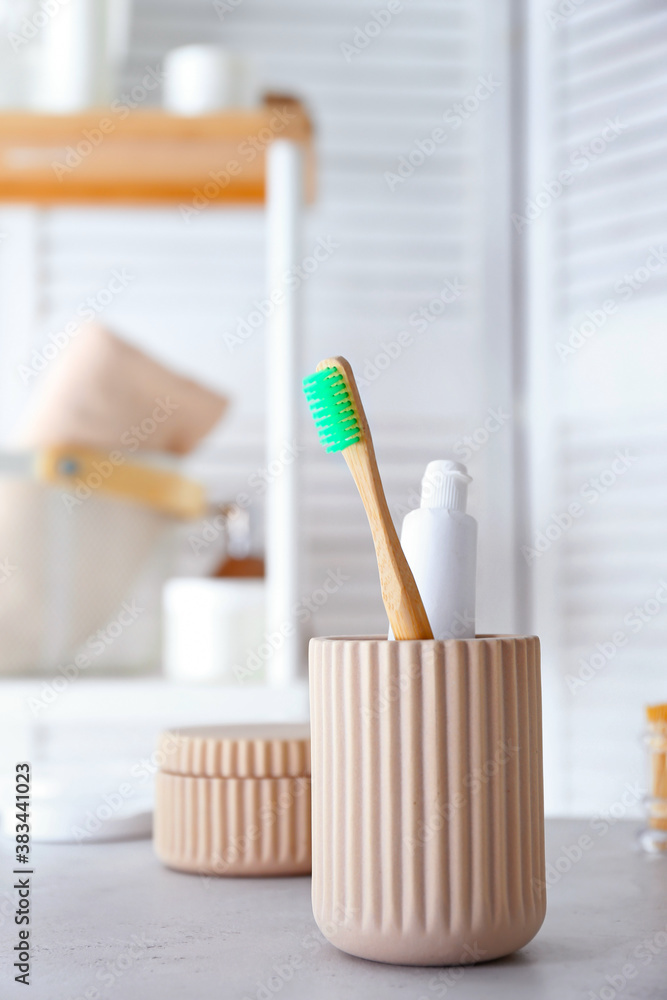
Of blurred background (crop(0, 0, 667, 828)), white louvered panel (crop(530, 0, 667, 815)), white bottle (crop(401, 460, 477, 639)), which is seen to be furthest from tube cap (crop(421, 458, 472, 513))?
white louvered panel (crop(530, 0, 667, 815))

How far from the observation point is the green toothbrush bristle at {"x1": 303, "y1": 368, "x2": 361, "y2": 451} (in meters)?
0.38

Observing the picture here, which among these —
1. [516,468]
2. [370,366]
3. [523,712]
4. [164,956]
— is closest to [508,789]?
[523,712]

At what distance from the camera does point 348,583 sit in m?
1.41

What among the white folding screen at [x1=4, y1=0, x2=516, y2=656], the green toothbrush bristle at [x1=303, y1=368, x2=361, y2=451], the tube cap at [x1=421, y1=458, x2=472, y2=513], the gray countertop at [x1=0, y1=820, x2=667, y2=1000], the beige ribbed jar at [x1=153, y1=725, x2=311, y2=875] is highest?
the white folding screen at [x1=4, y1=0, x2=516, y2=656]

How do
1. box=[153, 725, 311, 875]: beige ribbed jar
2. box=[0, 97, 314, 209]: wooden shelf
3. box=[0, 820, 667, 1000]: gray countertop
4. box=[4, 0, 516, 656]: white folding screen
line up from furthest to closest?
box=[4, 0, 516, 656]: white folding screen
box=[0, 97, 314, 209]: wooden shelf
box=[153, 725, 311, 875]: beige ribbed jar
box=[0, 820, 667, 1000]: gray countertop

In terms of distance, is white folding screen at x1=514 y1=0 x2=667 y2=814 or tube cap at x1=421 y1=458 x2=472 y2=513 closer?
tube cap at x1=421 y1=458 x2=472 y2=513

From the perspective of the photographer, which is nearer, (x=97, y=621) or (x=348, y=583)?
(x=97, y=621)

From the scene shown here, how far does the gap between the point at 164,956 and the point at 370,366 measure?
1.09 meters

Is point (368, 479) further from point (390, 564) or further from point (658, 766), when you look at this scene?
point (658, 766)

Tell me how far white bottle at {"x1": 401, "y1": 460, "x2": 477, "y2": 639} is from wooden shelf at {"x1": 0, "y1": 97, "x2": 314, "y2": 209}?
84cm

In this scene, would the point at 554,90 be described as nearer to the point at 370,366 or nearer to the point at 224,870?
the point at 370,366

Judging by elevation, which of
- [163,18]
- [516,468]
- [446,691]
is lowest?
[446,691]

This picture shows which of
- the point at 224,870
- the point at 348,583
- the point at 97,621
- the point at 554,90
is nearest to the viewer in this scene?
the point at 224,870

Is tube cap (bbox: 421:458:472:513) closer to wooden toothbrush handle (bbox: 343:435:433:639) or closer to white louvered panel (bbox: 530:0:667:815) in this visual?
wooden toothbrush handle (bbox: 343:435:433:639)
